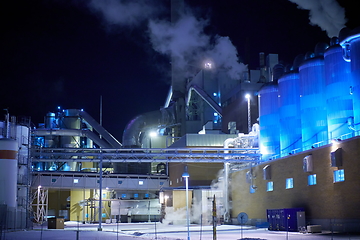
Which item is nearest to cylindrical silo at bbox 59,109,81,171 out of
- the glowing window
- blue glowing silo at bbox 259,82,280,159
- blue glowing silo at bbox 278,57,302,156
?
blue glowing silo at bbox 259,82,280,159

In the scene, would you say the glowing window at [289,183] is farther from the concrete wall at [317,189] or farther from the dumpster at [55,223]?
the dumpster at [55,223]

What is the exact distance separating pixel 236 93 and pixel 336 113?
33622 millimetres

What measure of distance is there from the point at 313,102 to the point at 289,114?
4.19 meters

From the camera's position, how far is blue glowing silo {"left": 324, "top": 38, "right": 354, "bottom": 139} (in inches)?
1310

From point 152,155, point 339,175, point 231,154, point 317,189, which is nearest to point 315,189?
point 317,189

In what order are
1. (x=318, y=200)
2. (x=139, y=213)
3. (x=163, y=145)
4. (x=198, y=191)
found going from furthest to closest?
(x=163, y=145) → (x=139, y=213) → (x=198, y=191) → (x=318, y=200)

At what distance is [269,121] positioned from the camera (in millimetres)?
45219

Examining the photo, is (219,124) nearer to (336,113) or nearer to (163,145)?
(163,145)

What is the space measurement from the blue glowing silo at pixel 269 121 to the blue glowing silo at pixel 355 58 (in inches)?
473

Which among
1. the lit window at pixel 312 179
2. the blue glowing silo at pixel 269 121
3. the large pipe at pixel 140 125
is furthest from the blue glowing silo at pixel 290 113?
the large pipe at pixel 140 125

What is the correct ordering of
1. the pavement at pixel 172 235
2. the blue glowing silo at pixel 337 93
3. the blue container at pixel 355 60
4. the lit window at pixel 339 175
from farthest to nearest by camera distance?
the blue glowing silo at pixel 337 93 < the blue container at pixel 355 60 < the lit window at pixel 339 175 < the pavement at pixel 172 235

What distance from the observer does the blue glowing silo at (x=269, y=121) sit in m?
44.3

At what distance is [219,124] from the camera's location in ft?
259

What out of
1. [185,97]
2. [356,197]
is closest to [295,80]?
[356,197]
